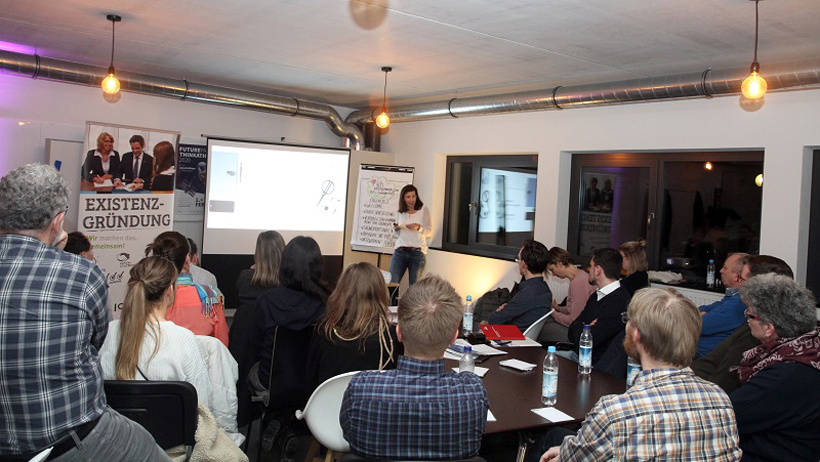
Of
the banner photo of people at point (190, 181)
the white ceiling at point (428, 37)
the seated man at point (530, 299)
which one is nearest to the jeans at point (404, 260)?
the white ceiling at point (428, 37)

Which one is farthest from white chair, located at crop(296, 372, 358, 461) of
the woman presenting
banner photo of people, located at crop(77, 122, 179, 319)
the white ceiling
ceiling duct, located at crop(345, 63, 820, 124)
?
the woman presenting

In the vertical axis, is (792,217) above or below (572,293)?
above

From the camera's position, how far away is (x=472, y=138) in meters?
8.07

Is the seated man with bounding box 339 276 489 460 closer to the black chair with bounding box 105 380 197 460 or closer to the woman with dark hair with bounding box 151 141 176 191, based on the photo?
the black chair with bounding box 105 380 197 460

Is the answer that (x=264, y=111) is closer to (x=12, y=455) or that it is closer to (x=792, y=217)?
(x=792, y=217)

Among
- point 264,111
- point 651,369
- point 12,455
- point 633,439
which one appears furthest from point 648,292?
point 264,111

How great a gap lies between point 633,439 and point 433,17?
11.0 ft

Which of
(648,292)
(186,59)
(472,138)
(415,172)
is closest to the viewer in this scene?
(648,292)

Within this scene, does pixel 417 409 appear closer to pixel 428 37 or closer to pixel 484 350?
pixel 484 350

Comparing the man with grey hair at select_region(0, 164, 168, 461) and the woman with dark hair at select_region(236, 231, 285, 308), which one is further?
the woman with dark hair at select_region(236, 231, 285, 308)

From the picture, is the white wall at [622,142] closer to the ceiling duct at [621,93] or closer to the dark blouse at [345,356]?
the ceiling duct at [621,93]

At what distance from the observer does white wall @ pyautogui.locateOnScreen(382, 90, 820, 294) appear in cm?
522

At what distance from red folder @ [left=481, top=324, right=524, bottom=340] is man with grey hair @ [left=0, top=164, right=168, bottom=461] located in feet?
8.21

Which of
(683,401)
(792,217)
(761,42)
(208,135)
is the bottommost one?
(683,401)
